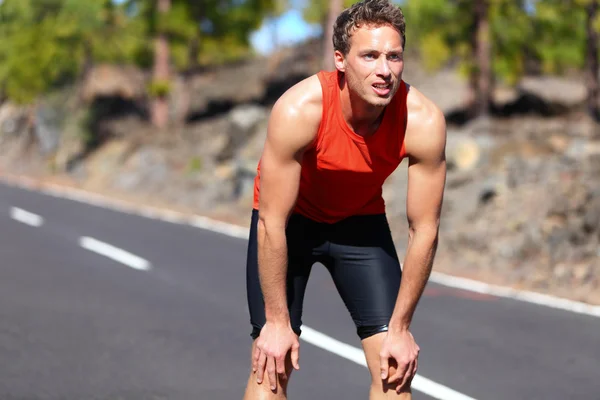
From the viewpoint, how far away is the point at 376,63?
3453 millimetres

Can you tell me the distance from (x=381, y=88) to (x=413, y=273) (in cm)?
74

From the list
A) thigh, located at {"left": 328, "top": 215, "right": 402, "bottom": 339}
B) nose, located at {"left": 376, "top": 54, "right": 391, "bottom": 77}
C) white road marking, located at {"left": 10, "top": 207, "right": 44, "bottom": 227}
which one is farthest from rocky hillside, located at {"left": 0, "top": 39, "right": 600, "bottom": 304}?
nose, located at {"left": 376, "top": 54, "right": 391, "bottom": 77}

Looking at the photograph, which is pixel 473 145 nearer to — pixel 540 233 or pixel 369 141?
pixel 540 233

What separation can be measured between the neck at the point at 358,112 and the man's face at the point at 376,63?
0.06 meters

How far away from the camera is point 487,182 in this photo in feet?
45.0

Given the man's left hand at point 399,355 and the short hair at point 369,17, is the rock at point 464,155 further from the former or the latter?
the short hair at point 369,17

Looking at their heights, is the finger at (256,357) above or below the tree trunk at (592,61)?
below

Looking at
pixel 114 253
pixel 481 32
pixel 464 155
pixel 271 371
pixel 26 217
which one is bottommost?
pixel 26 217

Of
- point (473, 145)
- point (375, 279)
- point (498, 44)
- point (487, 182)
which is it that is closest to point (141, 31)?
point (498, 44)

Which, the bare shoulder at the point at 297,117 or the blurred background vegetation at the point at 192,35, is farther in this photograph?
the blurred background vegetation at the point at 192,35

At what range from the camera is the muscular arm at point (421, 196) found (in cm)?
364

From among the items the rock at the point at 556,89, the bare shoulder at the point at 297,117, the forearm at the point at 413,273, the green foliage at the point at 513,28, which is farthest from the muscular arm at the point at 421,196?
the rock at the point at 556,89

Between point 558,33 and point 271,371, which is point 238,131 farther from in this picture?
point 271,371

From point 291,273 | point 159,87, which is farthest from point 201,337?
point 159,87
